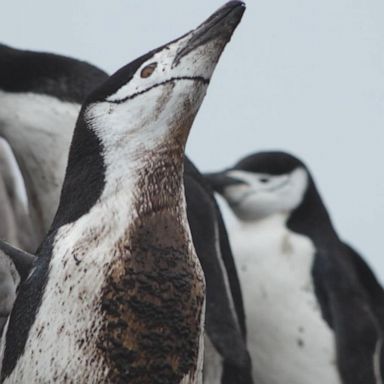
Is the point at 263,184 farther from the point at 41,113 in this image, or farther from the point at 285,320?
the point at 41,113

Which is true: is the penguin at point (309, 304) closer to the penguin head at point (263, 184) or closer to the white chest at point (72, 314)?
the penguin head at point (263, 184)

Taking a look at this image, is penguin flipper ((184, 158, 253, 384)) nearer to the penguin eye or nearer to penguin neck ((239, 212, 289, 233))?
the penguin eye

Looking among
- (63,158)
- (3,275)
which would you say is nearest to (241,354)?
(63,158)

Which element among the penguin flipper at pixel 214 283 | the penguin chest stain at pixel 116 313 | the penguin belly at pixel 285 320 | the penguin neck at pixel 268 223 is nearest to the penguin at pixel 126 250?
the penguin chest stain at pixel 116 313

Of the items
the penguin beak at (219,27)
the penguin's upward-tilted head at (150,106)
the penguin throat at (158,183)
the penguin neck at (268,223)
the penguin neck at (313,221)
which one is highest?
the penguin beak at (219,27)

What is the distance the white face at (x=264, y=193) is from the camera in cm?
602

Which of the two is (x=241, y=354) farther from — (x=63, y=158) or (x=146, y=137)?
(x=146, y=137)

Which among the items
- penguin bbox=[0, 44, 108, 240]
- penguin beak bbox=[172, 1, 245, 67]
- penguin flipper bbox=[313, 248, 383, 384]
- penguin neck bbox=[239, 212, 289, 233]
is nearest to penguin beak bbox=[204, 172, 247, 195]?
penguin neck bbox=[239, 212, 289, 233]

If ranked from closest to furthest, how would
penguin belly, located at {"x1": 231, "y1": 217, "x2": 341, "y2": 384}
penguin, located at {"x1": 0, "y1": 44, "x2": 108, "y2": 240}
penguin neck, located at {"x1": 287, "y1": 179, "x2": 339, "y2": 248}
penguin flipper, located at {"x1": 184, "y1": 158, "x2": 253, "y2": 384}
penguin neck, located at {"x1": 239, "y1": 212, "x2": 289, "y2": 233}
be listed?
penguin flipper, located at {"x1": 184, "y1": 158, "x2": 253, "y2": 384}, penguin, located at {"x1": 0, "y1": 44, "x2": 108, "y2": 240}, penguin belly, located at {"x1": 231, "y1": 217, "x2": 341, "y2": 384}, penguin neck, located at {"x1": 287, "y1": 179, "x2": 339, "y2": 248}, penguin neck, located at {"x1": 239, "y1": 212, "x2": 289, "y2": 233}

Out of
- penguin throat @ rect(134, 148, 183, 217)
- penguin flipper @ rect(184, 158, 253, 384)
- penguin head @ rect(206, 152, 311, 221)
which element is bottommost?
penguin head @ rect(206, 152, 311, 221)

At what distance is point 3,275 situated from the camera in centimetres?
266

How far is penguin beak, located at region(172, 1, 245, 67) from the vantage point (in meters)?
2.54

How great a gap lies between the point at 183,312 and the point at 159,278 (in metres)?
0.06

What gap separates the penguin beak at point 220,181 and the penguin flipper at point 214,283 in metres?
1.74
